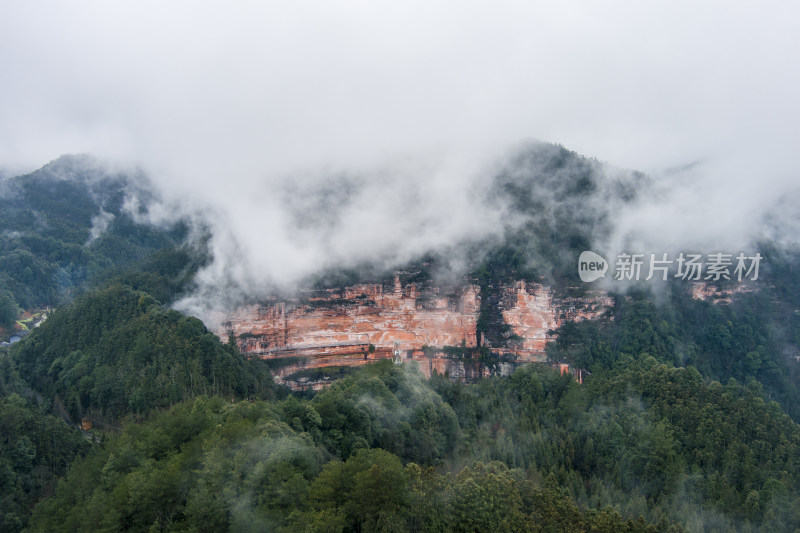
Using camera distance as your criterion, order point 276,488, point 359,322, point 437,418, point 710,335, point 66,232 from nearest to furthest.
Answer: point 276,488 → point 437,418 → point 359,322 → point 710,335 → point 66,232

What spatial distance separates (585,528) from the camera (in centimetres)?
3791

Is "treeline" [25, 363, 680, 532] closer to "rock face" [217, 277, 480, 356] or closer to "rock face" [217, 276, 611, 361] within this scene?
"rock face" [217, 277, 480, 356]

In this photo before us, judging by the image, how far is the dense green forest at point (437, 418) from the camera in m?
37.3

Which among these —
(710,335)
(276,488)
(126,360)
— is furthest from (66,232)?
(710,335)

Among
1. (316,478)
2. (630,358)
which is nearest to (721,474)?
(630,358)

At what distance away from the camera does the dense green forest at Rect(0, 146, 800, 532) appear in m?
37.3

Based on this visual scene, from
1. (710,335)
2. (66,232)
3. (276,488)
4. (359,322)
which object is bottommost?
(710,335)

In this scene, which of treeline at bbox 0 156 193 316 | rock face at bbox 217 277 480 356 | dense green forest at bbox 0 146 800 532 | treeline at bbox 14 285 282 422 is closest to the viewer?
dense green forest at bbox 0 146 800 532

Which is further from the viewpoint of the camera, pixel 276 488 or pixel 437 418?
pixel 437 418

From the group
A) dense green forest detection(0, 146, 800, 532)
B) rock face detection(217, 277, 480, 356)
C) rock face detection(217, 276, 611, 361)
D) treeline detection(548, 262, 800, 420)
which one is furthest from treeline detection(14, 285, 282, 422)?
treeline detection(548, 262, 800, 420)

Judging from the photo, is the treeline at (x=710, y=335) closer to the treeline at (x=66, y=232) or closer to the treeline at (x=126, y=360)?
the treeline at (x=126, y=360)

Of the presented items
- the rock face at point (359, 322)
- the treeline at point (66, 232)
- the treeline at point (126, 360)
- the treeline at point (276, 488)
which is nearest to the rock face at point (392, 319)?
the rock face at point (359, 322)

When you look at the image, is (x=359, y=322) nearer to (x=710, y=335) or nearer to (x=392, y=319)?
(x=392, y=319)

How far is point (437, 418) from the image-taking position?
5906 cm
